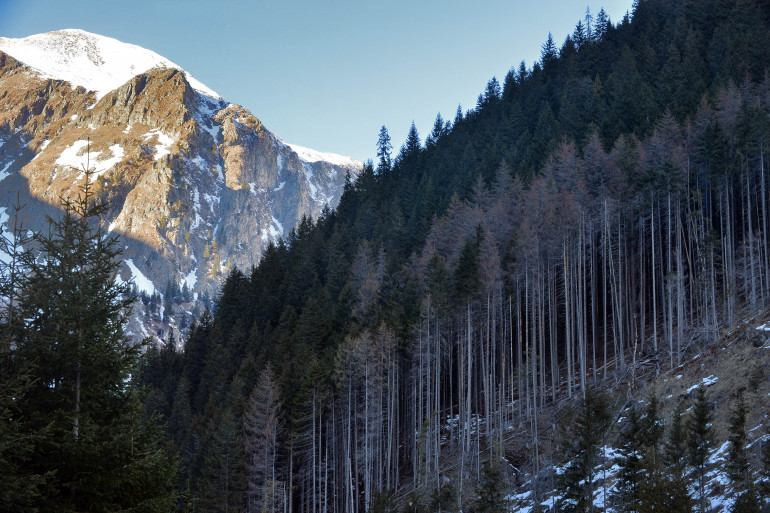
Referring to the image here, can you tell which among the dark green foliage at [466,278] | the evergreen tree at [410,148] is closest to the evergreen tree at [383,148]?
the evergreen tree at [410,148]

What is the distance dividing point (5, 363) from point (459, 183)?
69675 mm

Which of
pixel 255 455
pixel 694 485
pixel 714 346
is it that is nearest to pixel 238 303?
pixel 255 455

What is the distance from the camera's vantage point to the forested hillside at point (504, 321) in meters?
Result: 38.1

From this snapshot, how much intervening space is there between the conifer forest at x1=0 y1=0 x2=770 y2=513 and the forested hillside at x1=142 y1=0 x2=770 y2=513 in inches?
10.3

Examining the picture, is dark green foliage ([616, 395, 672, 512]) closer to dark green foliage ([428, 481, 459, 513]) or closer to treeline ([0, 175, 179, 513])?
dark green foliage ([428, 481, 459, 513])

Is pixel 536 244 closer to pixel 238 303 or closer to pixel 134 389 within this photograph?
pixel 134 389

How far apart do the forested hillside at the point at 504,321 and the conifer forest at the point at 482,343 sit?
0.26m

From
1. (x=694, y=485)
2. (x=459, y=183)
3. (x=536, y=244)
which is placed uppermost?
(x=459, y=183)

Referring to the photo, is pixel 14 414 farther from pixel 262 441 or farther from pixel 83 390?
pixel 262 441

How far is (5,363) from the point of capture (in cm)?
1119

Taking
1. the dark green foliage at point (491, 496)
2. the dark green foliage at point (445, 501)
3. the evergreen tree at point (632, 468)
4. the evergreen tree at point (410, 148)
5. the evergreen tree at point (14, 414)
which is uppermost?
the evergreen tree at point (410, 148)

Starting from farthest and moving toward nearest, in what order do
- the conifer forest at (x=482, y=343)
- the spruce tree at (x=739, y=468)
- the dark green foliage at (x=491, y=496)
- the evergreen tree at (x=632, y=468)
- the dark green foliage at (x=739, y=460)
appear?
the dark green foliage at (x=491, y=496) → the evergreen tree at (x=632, y=468) → the dark green foliage at (x=739, y=460) → the spruce tree at (x=739, y=468) → the conifer forest at (x=482, y=343)

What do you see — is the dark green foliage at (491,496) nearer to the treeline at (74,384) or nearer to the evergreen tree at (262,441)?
the treeline at (74,384)

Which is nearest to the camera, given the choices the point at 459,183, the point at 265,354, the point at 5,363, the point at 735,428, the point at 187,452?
the point at 5,363
